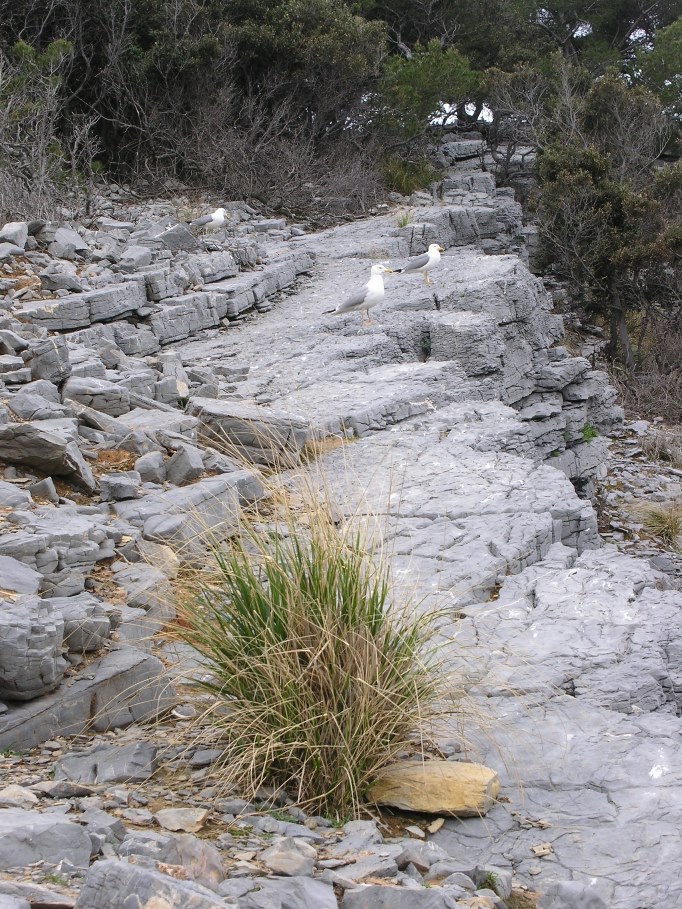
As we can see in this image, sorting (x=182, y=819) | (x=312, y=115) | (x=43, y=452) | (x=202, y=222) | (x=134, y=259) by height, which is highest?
(x=312, y=115)

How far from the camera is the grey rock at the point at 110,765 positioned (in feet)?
9.75

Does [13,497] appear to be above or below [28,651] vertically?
above

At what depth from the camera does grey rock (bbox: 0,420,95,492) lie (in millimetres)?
4773

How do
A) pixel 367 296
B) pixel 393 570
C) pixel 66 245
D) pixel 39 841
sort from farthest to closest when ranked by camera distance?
pixel 66 245
pixel 367 296
pixel 393 570
pixel 39 841

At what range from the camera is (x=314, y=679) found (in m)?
3.12

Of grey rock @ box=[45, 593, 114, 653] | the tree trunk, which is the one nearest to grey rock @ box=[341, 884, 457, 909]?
grey rock @ box=[45, 593, 114, 653]

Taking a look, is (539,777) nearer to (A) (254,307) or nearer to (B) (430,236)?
(A) (254,307)

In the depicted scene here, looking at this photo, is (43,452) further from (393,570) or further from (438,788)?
(438,788)

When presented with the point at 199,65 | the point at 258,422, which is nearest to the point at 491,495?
the point at 258,422

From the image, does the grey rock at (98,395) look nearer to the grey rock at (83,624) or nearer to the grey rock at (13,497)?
the grey rock at (13,497)

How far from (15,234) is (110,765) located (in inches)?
312

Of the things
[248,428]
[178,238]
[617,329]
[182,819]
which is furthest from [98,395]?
[617,329]

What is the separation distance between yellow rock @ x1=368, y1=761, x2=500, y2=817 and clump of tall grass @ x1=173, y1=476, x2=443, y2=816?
6 centimetres

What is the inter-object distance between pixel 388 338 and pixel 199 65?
9.80m
